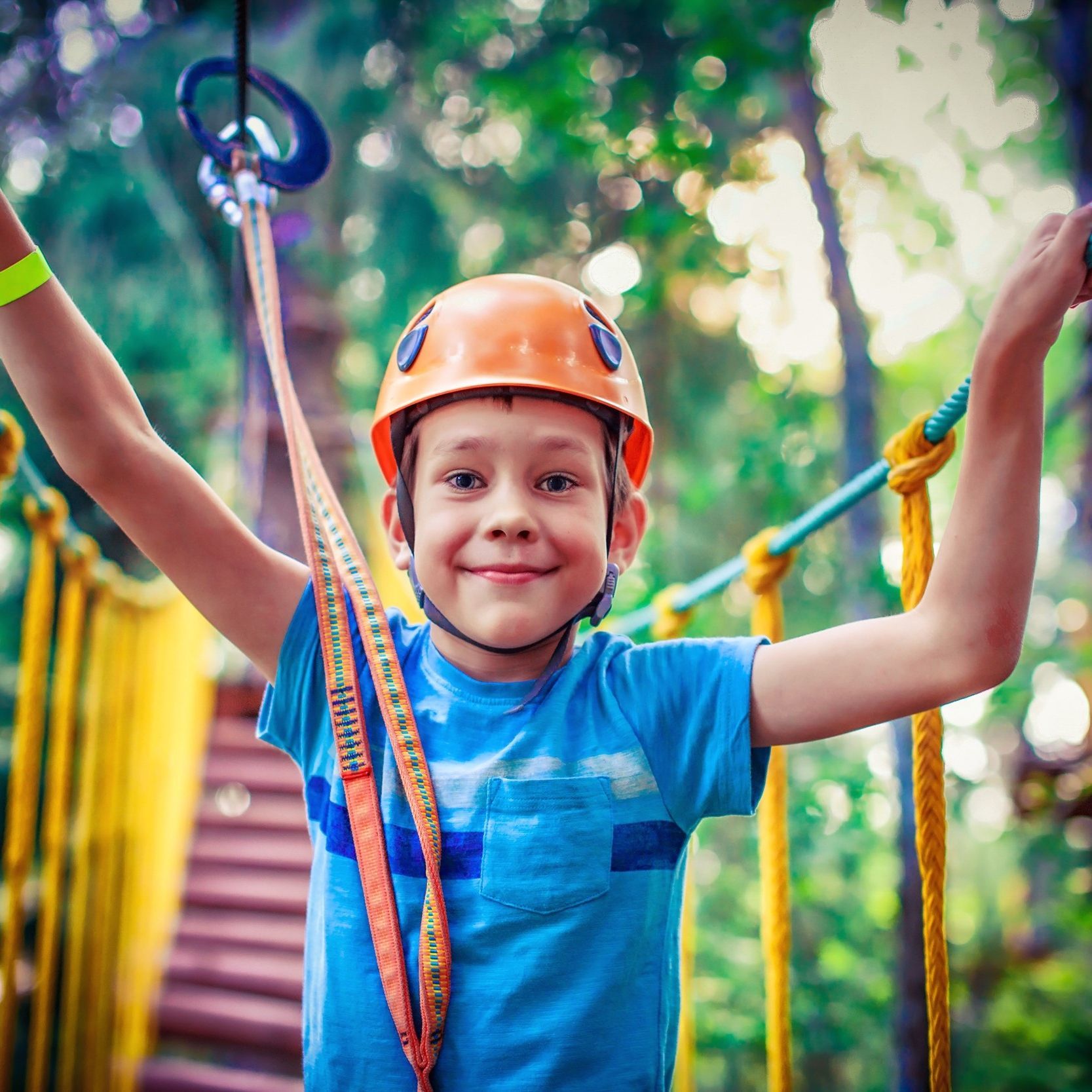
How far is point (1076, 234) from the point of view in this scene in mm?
638

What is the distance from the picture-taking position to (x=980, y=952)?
18.7 feet

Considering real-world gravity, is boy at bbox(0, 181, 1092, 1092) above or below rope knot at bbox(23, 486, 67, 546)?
below

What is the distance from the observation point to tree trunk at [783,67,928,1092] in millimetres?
3150

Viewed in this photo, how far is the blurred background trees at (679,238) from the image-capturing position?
12.8ft

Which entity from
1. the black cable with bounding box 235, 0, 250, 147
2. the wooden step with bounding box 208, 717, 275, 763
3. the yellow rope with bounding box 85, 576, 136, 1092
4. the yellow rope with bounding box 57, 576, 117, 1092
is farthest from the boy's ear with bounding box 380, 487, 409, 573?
the wooden step with bounding box 208, 717, 275, 763

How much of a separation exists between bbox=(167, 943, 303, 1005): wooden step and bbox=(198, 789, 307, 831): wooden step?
0.50 metres

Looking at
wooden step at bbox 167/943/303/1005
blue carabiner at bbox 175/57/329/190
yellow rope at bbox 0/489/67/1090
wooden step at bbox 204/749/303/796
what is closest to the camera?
blue carabiner at bbox 175/57/329/190

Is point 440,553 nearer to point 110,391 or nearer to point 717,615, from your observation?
point 110,391

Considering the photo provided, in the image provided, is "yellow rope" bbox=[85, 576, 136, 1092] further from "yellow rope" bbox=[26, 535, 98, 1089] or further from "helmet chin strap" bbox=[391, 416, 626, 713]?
"helmet chin strap" bbox=[391, 416, 626, 713]

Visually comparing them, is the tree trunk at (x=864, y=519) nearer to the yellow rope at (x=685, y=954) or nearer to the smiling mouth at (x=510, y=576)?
the yellow rope at (x=685, y=954)

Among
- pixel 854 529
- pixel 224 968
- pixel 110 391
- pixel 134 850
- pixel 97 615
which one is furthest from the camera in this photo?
pixel 854 529

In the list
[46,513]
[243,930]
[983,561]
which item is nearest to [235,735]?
[243,930]

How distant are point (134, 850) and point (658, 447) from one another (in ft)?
9.37

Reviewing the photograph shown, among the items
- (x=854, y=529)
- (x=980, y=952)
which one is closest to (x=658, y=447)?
(x=854, y=529)
